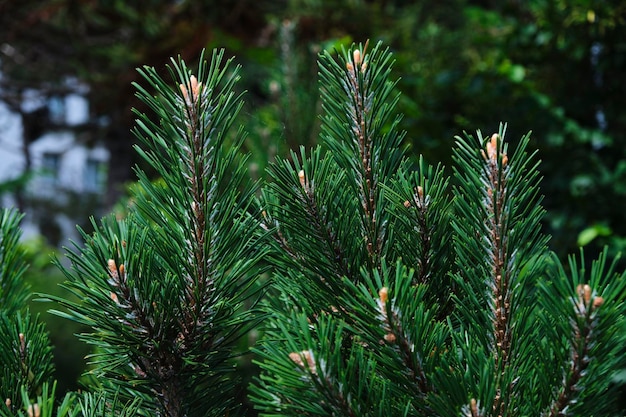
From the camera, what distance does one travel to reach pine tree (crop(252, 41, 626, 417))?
2.75 ft

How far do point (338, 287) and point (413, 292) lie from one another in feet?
0.53

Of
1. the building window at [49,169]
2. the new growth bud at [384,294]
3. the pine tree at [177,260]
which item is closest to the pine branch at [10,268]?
the pine tree at [177,260]

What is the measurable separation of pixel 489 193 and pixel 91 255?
609 mm

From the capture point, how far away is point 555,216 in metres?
3.79

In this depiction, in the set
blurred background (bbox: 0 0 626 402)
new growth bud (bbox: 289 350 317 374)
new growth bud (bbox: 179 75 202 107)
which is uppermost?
blurred background (bbox: 0 0 626 402)

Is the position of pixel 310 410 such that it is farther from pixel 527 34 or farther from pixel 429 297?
pixel 527 34

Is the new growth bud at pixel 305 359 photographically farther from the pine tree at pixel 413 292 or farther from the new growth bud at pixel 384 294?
the new growth bud at pixel 384 294

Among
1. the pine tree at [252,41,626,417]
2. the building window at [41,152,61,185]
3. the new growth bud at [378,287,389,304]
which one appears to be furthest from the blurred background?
the building window at [41,152,61,185]

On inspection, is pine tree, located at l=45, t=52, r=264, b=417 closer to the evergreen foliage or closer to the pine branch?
the evergreen foliage

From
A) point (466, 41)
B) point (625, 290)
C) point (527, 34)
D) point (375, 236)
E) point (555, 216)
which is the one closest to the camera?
point (625, 290)

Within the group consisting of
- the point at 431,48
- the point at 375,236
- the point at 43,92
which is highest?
the point at 43,92

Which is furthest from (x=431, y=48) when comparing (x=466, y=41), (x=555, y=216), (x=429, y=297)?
(x=429, y=297)

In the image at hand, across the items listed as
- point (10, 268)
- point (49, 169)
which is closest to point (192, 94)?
point (10, 268)

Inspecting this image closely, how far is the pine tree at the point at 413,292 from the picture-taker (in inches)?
33.0
